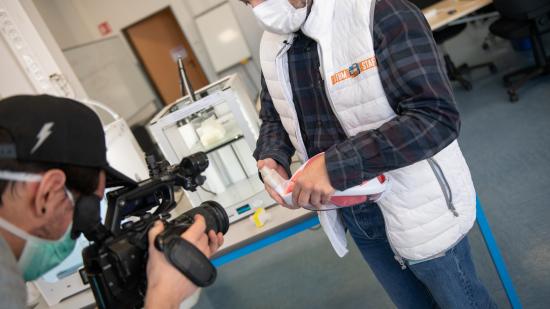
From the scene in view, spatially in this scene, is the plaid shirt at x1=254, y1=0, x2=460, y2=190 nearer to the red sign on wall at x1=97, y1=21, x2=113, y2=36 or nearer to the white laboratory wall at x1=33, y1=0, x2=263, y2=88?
Answer: the white laboratory wall at x1=33, y1=0, x2=263, y2=88

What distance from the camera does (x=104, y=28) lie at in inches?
255

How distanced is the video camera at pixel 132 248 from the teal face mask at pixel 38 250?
0.06 meters

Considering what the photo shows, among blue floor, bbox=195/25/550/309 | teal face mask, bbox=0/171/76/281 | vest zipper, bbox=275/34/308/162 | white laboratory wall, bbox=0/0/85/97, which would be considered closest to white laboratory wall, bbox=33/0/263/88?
blue floor, bbox=195/25/550/309

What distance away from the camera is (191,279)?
0.74m

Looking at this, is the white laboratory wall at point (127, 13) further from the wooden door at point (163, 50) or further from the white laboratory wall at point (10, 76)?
the white laboratory wall at point (10, 76)

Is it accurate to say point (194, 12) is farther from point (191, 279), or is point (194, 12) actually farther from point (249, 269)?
point (191, 279)

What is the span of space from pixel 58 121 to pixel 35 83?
6.09 feet

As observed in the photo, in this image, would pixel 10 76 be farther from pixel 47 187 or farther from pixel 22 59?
pixel 47 187

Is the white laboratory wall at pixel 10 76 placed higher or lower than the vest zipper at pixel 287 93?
higher

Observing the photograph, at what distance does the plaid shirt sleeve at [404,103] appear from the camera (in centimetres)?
83

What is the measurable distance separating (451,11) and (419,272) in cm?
306

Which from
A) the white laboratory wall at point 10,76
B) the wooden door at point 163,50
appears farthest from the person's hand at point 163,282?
the wooden door at point 163,50

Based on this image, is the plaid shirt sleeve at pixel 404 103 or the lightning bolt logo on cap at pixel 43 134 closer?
the lightning bolt logo on cap at pixel 43 134

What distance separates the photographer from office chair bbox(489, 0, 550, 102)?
289 centimetres
